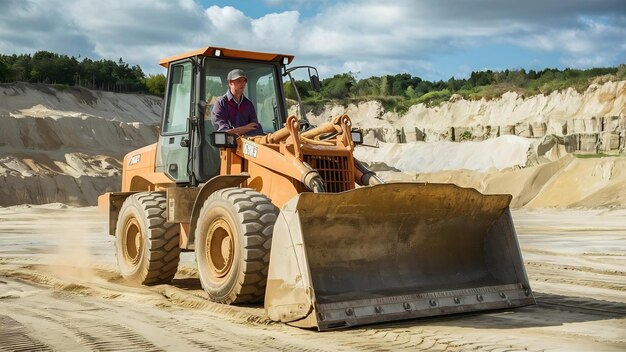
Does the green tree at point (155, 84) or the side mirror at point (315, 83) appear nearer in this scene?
the side mirror at point (315, 83)

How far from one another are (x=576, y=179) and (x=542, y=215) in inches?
175

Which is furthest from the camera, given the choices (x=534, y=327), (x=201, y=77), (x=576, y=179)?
(x=576, y=179)

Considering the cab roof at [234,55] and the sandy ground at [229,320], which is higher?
the cab roof at [234,55]

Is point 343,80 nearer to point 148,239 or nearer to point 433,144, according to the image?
point 433,144

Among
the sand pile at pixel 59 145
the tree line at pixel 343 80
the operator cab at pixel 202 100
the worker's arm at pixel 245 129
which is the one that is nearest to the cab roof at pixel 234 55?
the operator cab at pixel 202 100

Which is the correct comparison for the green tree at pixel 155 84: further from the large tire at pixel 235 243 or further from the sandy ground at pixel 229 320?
the large tire at pixel 235 243

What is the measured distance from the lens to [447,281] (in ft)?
25.0

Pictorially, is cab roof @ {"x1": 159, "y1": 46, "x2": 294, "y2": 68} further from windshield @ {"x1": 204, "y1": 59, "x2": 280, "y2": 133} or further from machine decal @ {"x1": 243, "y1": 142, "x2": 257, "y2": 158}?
machine decal @ {"x1": 243, "y1": 142, "x2": 257, "y2": 158}

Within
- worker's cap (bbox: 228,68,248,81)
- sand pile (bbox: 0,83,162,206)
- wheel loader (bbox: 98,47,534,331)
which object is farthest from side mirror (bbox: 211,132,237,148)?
sand pile (bbox: 0,83,162,206)

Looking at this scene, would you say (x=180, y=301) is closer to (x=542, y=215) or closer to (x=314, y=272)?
(x=314, y=272)

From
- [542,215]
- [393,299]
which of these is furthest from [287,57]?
[542,215]

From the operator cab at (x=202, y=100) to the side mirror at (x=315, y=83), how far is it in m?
0.95

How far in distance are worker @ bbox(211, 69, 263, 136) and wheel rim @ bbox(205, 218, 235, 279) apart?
1.33 meters

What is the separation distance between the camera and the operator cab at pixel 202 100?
30.5 ft
